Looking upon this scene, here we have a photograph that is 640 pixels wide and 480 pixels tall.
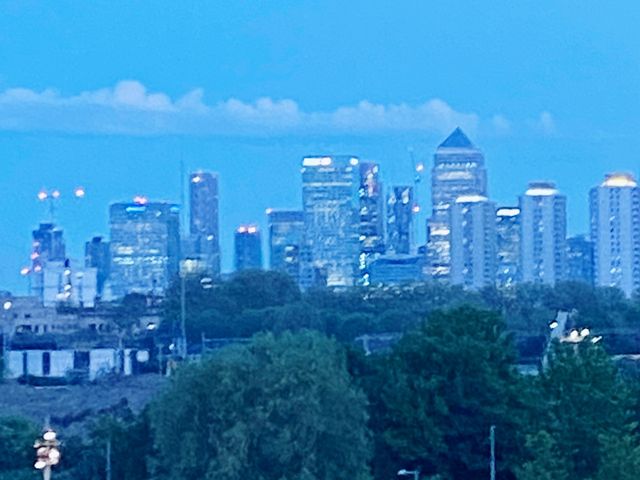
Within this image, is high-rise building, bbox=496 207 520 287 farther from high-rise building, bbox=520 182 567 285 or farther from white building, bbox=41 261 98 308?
white building, bbox=41 261 98 308

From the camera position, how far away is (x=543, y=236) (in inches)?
7416

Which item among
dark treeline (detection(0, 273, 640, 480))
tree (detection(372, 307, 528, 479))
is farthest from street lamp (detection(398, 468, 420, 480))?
tree (detection(372, 307, 528, 479))

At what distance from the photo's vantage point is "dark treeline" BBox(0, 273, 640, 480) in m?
47.5

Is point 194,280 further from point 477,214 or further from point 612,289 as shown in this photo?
point 477,214

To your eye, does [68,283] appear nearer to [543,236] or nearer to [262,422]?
[543,236]

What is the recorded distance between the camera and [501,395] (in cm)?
5081

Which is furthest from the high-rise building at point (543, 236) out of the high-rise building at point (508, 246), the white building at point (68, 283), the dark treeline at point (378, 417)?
the dark treeline at point (378, 417)

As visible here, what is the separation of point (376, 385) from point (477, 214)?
137923 mm

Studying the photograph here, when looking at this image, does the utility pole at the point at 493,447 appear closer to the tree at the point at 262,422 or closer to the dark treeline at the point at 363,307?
the tree at the point at 262,422

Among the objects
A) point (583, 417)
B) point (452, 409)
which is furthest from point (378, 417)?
point (583, 417)

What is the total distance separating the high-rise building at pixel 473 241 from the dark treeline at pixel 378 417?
129229 mm

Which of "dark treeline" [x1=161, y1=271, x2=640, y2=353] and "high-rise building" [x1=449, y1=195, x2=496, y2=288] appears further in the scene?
"high-rise building" [x1=449, y1=195, x2=496, y2=288]

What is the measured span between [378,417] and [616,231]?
13772 centimetres

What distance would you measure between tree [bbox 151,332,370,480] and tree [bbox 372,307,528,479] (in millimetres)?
1308
